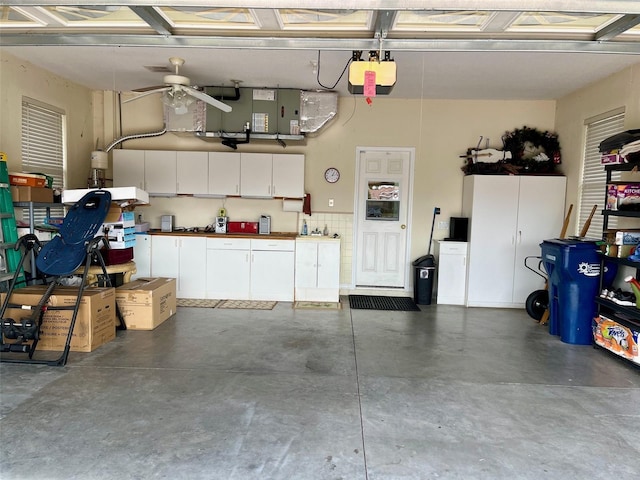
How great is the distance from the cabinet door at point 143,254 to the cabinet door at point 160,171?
2.52 ft

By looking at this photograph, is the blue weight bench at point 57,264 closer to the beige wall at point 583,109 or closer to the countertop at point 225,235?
the countertop at point 225,235

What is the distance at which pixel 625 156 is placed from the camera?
3.96 m

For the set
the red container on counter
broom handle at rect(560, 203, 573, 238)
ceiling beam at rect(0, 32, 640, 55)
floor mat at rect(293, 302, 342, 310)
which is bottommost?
floor mat at rect(293, 302, 342, 310)

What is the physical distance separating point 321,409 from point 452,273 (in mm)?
3833

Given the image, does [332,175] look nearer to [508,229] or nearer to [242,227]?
[242,227]

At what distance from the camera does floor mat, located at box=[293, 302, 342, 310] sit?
5.80 meters

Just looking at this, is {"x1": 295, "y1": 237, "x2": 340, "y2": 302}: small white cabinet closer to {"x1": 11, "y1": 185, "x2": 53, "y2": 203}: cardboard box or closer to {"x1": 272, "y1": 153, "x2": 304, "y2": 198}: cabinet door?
{"x1": 272, "y1": 153, "x2": 304, "y2": 198}: cabinet door

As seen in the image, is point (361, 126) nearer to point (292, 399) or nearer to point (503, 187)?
point (503, 187)

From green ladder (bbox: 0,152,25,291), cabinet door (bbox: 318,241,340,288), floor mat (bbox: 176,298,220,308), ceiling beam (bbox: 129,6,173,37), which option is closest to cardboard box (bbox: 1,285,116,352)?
green ladder (bbox: 0,152,25,291)

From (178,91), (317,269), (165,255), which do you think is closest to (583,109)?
(317,269)

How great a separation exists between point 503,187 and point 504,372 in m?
3.08

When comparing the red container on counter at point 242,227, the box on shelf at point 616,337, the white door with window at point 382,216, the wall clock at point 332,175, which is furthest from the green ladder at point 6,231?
the box on shelf at point 616,337

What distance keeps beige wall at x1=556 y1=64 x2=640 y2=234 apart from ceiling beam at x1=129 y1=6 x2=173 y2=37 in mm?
4827

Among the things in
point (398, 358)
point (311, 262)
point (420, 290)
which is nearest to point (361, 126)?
point (311, 262)
